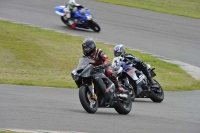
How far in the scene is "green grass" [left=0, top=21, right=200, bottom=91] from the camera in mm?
18328

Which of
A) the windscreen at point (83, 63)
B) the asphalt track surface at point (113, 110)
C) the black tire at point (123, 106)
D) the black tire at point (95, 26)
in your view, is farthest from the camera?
the black tire at point (95, 26)

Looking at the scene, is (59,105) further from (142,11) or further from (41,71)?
(142,11)

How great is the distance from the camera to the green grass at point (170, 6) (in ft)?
109

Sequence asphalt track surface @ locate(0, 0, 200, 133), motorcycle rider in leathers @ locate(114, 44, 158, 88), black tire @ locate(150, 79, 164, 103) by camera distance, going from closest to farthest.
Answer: asphalt track surface @ locate(0, 0, 200, 133)
motorcycle rider in leathers @ locate(114, 44, 158, 88)
black tire @ locate(150, 79, 164, 103)

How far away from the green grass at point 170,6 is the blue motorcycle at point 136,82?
17.7 metres

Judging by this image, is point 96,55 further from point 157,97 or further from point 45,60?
point 45,60

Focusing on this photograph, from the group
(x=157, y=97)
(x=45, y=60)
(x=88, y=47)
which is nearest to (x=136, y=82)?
(x=157, y=97)

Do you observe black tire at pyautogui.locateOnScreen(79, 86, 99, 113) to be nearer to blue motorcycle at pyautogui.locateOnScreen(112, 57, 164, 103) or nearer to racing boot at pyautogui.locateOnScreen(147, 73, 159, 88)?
blue motorcycle at pyautogui.locateOnScreen(112, 57, 164, 103)

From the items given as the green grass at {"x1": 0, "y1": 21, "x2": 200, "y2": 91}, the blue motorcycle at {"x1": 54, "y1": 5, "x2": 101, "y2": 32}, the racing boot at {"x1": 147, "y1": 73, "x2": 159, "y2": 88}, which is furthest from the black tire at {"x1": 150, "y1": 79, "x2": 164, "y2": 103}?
the blue motorcycle at {"x1": 54, "y1": 5, "x2": 101, "y2": 32}

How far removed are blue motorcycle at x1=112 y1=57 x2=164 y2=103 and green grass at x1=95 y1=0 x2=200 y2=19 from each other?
58.2ft

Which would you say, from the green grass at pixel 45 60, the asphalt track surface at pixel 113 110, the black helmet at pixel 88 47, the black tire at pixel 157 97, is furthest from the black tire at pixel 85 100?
the green grass at pixel 45 60

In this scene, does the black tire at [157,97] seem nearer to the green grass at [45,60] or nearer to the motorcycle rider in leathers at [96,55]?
the green grass at [45,60]

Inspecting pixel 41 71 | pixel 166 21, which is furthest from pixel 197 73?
pixel 166 21

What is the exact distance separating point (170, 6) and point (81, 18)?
26.8ft
